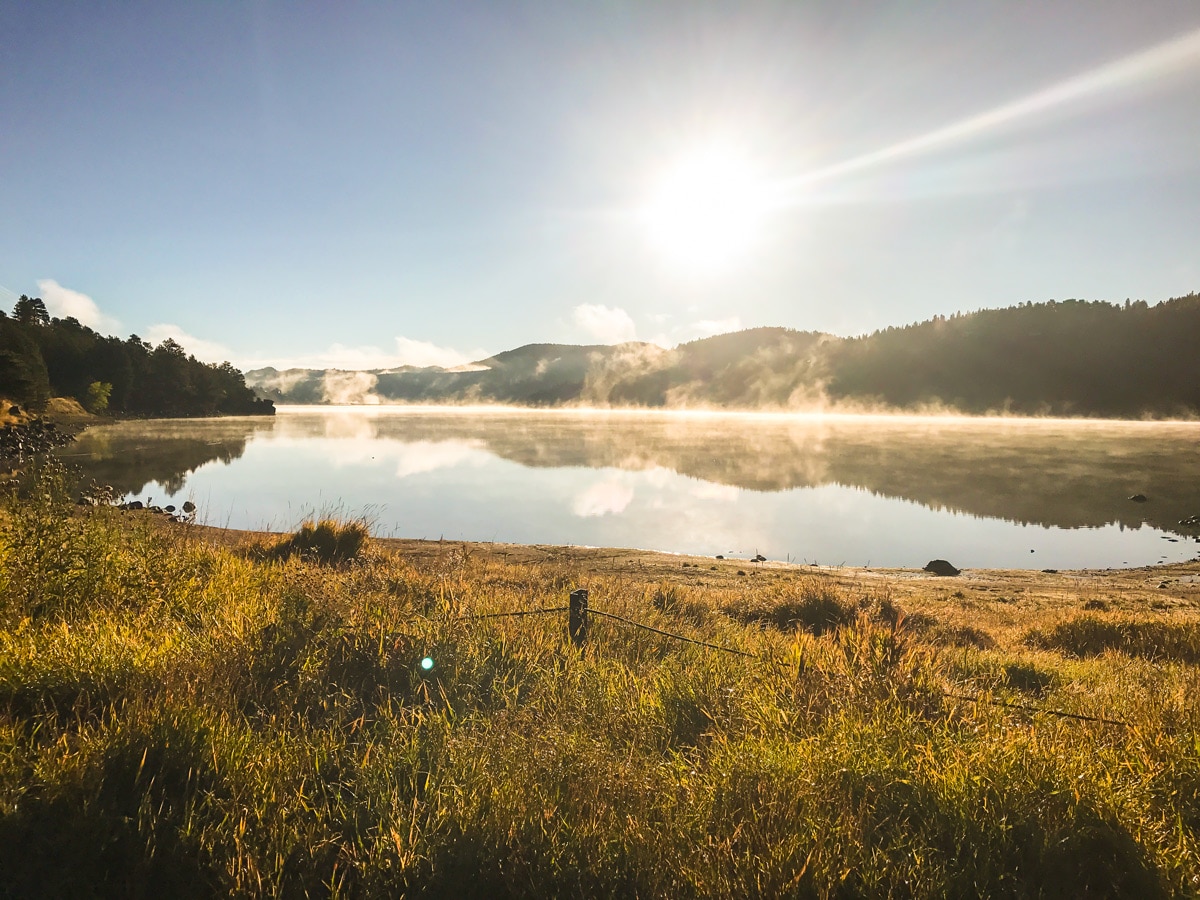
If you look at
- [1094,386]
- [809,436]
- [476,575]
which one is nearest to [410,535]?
[476,575]

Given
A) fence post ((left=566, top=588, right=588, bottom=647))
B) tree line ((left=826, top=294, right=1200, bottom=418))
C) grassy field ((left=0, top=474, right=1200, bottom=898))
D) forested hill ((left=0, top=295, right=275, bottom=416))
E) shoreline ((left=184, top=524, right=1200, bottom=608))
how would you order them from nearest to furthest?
grassy field ((left=0, top=474, right=1200, bottom=898)) < fence post ((left=566, top=588, right=588, bottom=647)) < shoreline ((left=184, top=524, right=1200, bottom=608)) < forested hill ((left=0, top=295, right=275, bottom=416)) < tree line ((left=826, top=294, right=1200, bottom=418))

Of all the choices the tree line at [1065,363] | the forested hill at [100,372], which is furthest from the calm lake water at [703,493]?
the tree line at [1065,363]

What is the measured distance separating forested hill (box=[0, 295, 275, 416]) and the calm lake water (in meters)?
9.02

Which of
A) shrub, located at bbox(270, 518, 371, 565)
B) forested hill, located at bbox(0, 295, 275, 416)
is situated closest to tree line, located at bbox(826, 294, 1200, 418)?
forested hill, located at bbox(0, 295, 275, 416)

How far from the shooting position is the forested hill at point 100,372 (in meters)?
64.2

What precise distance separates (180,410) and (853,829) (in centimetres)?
13853

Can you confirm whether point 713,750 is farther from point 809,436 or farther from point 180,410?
point 180,410

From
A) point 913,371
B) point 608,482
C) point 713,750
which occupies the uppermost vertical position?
point 913,371

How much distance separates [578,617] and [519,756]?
277cm

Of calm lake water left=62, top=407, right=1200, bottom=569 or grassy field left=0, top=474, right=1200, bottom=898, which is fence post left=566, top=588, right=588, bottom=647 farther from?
calm lake water left=62, top=407, right=1200, bottom=569

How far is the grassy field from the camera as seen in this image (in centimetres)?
312

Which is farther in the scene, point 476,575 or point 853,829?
point 476,575

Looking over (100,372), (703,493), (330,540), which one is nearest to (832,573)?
(330,540)

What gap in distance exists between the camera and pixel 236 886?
9.69 ft
